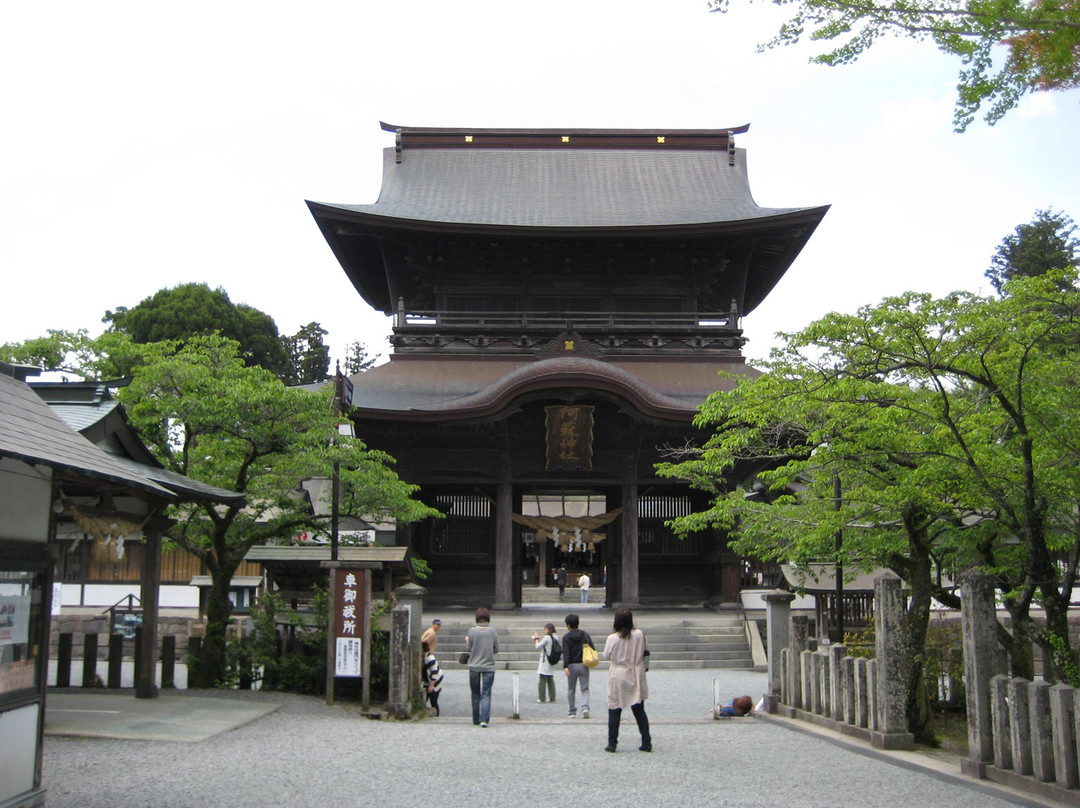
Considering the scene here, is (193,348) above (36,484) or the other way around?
above

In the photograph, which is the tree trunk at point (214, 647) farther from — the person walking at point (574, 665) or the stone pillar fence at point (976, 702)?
the stone pillar fence at point (976, 702)

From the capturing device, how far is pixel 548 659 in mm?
13164

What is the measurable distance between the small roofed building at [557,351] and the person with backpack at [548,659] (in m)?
7.61

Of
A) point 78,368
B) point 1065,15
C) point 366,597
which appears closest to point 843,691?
point 366,597

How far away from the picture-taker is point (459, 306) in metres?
24.8

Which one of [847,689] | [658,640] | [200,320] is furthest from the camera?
[200,320]

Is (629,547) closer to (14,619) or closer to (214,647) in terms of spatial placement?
(214,647)

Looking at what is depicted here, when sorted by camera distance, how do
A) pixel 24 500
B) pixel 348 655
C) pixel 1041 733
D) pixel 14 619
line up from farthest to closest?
pixel 348 655 < pixel 1041 733 < pixel 24 500 < pixel 14 619

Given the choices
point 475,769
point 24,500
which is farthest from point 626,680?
point 24,500

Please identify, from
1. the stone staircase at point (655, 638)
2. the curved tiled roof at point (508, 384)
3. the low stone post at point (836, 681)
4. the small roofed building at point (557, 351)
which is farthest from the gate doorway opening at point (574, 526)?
the low stone post at point (836, 681)

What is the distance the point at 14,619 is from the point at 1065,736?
23.1 feet

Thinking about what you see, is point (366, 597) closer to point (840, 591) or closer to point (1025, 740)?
point (840, 591)

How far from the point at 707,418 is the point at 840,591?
3335 mm

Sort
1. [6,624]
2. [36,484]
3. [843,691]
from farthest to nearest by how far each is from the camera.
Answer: [843,691] → [36,484] → [6,624]
